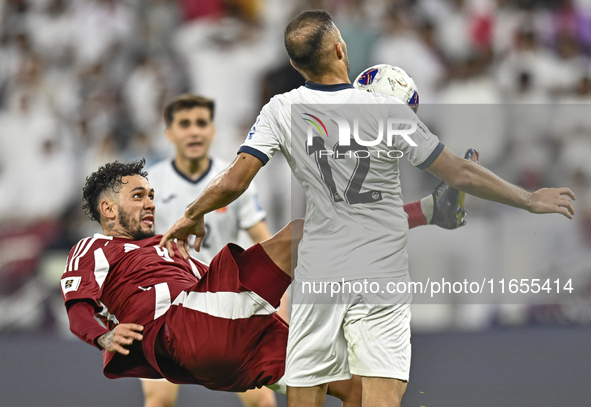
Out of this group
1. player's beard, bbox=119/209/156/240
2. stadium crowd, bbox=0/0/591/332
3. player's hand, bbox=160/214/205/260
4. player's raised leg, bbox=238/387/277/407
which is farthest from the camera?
stadium crowd, bbox=0/0/591/332

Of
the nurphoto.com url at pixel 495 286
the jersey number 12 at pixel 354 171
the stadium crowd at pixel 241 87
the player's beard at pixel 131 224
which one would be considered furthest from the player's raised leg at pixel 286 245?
the stadium crowd at pixel 241 87

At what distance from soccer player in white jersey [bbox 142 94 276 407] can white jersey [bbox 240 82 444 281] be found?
81.6 inches

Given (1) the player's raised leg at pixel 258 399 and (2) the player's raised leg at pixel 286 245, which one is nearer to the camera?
(2) the player's raised leg at pixel 286 245

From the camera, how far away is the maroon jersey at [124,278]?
3.30 metres

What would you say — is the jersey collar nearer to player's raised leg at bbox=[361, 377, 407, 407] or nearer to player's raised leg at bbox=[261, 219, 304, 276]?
player's raised leg at bbox=[261, 219, 304, 276]

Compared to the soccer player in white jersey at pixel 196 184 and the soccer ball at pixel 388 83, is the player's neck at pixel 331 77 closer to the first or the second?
the soccer ball at pixel 388 83

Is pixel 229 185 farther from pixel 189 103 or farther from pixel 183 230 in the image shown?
pixel 189 103

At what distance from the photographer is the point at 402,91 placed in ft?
10.8

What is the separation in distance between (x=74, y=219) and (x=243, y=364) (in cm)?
459

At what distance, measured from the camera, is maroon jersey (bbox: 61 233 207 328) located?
10.8 ft

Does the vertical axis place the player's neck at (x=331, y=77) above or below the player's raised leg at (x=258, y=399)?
above

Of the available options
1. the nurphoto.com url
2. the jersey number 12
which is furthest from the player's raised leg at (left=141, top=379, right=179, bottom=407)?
the nurphoto.com url

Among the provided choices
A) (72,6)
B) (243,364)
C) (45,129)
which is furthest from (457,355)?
(72,6)

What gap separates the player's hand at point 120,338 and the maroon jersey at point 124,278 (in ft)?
0.91
